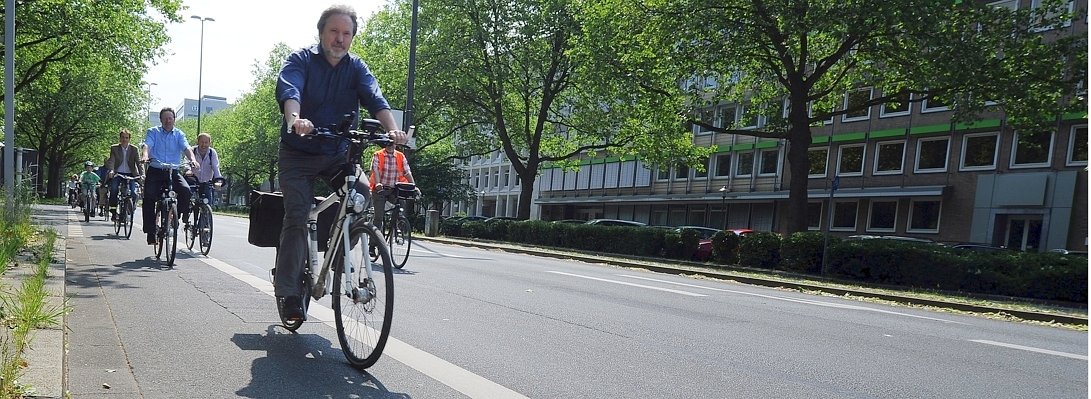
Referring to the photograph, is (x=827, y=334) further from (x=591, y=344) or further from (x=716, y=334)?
(x=591, y=344)

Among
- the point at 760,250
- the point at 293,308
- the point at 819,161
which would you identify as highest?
the point at 819,161

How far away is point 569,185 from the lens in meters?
62.8

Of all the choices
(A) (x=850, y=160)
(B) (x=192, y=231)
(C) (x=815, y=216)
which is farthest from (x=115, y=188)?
(C) (x=815, y=216)

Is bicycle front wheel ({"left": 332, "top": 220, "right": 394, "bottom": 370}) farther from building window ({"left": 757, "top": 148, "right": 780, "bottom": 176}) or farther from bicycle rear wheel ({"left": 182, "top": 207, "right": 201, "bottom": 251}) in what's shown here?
building window ({"left": 757, "top": 148, "right": 780, "bottom": 176})

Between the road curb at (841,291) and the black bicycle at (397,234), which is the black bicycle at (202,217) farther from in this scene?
the road curb at (841,291)

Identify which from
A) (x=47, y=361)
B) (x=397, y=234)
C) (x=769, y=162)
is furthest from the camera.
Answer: (x=769, y=162)

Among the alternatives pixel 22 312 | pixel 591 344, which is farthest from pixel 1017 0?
pixel 22 312

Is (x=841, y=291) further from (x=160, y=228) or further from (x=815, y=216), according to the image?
(x=815, y=216)

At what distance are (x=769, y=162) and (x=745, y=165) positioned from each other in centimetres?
198

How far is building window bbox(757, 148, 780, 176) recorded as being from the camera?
4481cm

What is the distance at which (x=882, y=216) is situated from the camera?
3900 centimetres

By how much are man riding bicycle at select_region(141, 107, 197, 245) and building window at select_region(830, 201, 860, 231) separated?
35.1m

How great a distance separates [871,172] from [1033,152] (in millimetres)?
7762

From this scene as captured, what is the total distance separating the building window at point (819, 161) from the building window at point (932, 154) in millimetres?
5257
